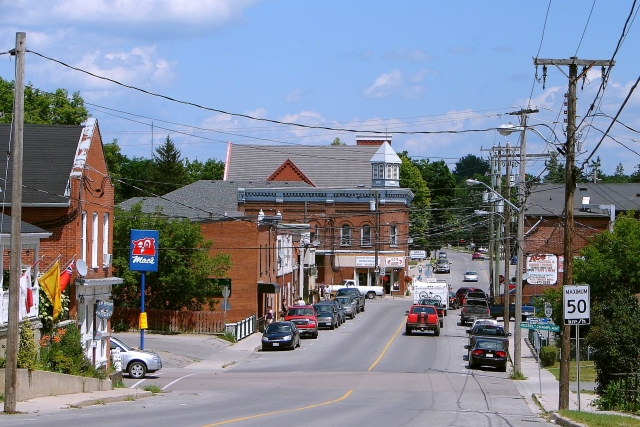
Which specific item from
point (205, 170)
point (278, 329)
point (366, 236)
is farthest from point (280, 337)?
point (205, 170)

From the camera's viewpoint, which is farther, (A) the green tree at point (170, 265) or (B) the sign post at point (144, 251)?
(A) the green tree at point (170, 265)

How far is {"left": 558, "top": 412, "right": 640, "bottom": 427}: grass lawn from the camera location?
1883 cm

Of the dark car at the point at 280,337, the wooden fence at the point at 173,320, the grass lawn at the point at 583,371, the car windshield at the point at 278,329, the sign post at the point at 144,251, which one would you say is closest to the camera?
the grass lawn at the point at 583,371

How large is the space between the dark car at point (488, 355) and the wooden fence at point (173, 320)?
54.5ft

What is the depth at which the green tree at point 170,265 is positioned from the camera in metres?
48.5

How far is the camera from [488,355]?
39.7 metres

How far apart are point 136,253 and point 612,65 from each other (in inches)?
854

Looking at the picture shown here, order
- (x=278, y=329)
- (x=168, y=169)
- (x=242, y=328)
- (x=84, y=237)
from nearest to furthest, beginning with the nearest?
(x=84, y=237) < (x=278, y=329) < (x=242, y=328) < (x=168, y=169)

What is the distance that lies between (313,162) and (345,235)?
1286cm

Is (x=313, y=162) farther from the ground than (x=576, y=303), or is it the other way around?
(x=313, y=162)

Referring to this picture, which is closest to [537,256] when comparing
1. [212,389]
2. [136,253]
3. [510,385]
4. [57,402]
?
[510,385]

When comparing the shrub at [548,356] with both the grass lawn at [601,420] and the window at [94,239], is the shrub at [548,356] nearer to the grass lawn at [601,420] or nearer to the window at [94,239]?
the grass lawn at [601,420]

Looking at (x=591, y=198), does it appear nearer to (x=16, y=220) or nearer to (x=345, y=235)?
(x=345, y=235)

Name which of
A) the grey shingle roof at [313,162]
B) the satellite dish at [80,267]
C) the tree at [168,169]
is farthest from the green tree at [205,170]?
the satellite dish at [80,267]
